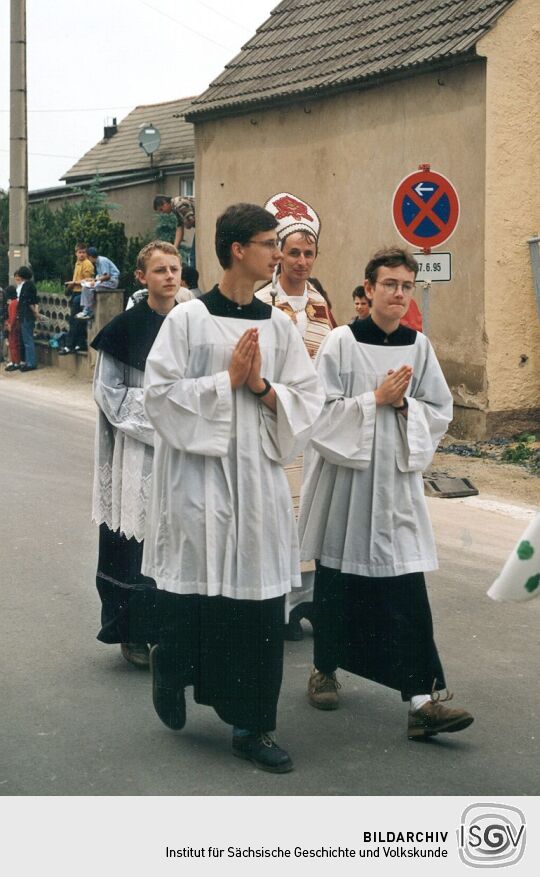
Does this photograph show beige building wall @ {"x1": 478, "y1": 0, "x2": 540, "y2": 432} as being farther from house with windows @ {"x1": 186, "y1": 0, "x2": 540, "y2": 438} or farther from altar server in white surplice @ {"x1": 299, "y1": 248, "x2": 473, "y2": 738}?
altar server in white surplice @ {"x1": 299, "y1": 248, "x2": 473, "y2": 738}

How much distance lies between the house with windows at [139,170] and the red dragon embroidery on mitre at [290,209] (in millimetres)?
25523

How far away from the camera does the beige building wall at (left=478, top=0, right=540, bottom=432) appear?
561 inches

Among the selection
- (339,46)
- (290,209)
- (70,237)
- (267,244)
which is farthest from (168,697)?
(70,237)

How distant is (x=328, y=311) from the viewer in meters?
6.84

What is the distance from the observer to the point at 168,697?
5.23 meters

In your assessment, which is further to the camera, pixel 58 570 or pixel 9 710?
pixel 58 570

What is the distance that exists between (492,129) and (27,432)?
599 centimetres

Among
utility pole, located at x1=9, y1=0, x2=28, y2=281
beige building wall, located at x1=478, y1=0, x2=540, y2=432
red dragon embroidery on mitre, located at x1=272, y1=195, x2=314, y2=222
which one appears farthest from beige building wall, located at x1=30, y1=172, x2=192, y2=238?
red dragon embroidery on mitre, located at x1=272, y1=195, x2=314, y2=222

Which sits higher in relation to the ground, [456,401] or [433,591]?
[456,401]

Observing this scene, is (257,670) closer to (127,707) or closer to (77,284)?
(127,707)

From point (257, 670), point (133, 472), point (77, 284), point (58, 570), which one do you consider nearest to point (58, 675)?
point (133, 472)

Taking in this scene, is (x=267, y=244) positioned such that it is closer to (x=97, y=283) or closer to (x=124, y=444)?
(x=124, y=444)

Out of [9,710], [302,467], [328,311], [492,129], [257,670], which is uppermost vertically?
[492,129]
